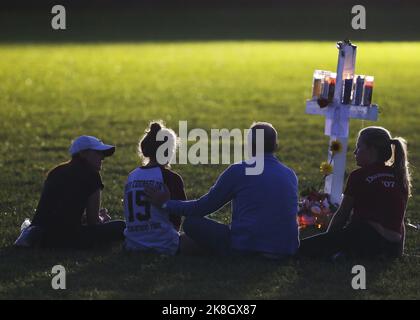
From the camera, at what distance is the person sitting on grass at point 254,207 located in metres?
8.15

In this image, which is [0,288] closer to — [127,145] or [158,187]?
[158,187]

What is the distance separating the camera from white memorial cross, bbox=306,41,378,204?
981cm

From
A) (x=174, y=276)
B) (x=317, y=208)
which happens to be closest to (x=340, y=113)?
(x=317, y=208)

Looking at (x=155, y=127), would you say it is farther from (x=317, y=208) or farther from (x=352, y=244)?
(x=317, y=208)

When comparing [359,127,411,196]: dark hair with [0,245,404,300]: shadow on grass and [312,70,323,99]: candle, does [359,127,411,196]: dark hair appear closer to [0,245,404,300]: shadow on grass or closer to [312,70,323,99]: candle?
[0,245,404,300]: shadow on grass

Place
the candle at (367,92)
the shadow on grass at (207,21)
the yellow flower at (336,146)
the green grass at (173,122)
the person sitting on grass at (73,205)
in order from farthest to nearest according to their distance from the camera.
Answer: the shadow on grass at (207,21)
the yellow flower at (336,146)
the candle at (367,92)
the person sitting on grass at (73,205)
the green grass at (173,122)

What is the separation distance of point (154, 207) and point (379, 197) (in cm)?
197

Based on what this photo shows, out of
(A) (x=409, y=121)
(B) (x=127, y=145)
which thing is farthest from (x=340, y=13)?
(B) (x=127, y=145)

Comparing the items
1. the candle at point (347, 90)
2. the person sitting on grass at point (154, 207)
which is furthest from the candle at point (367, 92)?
the person sitting on grass at point (154, 207)

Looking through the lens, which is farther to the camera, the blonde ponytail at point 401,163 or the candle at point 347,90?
the candle at point 347,90

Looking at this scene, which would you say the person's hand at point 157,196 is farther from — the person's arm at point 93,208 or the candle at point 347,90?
the candle at point 347,90

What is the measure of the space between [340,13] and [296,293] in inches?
1901

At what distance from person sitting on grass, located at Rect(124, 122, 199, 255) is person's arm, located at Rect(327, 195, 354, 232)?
4.27ft

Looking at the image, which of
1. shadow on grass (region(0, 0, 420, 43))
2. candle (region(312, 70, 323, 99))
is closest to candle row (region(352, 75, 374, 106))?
candle (region(312, 70, 323, 99))
